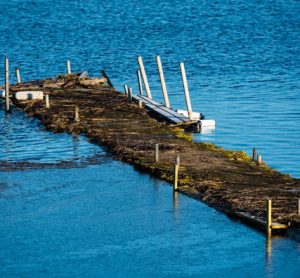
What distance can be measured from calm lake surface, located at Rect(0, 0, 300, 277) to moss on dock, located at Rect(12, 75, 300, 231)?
826 millimetres

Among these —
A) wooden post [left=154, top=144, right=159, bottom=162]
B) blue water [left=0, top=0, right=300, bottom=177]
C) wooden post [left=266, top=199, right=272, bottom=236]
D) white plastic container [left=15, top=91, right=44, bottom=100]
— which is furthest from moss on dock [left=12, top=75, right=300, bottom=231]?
blue water [left=0, top=0, right=300, bottom=177]

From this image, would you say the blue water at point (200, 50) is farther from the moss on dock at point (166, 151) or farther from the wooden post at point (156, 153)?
the wooden post at point (156, 153)

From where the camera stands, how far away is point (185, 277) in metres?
31.6

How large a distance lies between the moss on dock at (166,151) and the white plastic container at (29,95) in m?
0.57

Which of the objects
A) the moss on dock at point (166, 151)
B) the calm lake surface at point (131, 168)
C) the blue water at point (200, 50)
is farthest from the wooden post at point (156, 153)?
the blue water at point (200, 50)

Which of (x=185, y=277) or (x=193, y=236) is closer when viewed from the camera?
(x=185, y=277)

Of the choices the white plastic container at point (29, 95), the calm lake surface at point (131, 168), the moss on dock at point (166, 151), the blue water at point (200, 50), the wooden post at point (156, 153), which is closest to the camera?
the calm lake surface at point (131, 168)

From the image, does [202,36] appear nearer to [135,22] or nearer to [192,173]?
[135,22]

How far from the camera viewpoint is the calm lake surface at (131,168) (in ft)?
109

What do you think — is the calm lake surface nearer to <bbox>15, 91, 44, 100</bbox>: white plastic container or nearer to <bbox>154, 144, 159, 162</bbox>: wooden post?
<bbox>154, 144, 159, 162</bbox>: wooden post

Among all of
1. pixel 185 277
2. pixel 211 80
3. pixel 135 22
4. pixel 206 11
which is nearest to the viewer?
pixel 185 277

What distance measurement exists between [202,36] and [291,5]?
25.7m

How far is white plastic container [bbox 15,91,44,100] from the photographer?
60219mm

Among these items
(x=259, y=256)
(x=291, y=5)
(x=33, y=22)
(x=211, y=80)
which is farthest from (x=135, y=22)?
(x=259, y=256)
